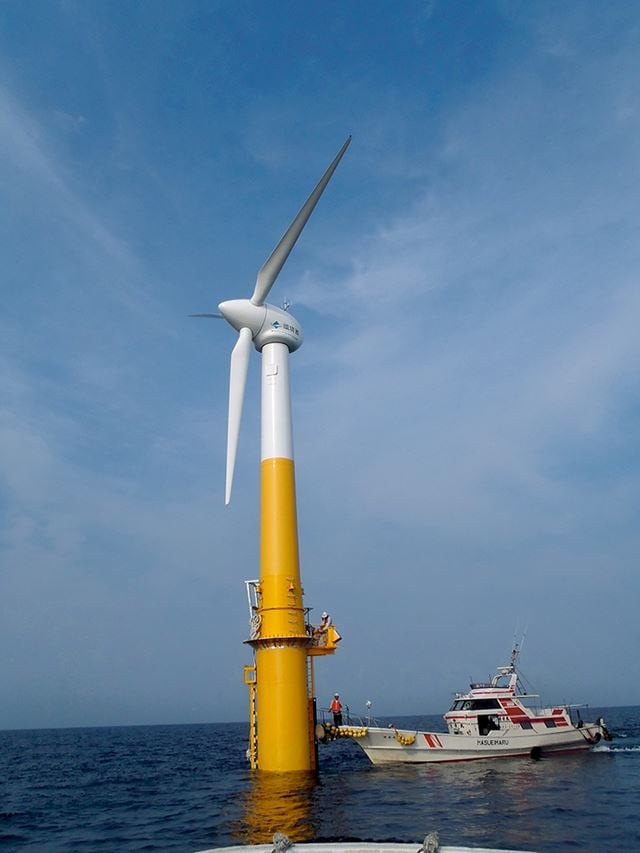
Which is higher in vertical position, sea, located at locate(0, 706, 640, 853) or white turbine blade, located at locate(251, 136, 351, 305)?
white turbine blade, located at locate(251, 136, 351, 305)

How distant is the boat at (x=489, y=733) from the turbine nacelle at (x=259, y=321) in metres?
19.6

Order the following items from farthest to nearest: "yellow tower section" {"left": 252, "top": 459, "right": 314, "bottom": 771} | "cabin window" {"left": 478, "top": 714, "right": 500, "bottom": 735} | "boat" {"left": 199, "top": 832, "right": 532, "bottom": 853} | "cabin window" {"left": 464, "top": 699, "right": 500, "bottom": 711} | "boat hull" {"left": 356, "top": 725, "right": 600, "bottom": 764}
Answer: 1. "cabin window" {"left": 464, "top": 699, "right": 500, "bottom": 711}
2. "cabin window" {"left": 478, "top": 714, "right": 500, "bottom": 735}
3. "boat hull" {"left": 356, "top": 725, "right": 600, "bottom": 764}
4. "yellow tower section" {"left": 252, "top": 459, "right": 314, "bottom": 771}
5. "boat" {"left": 199, "top": 832, "right": 532, "bottom": 853}

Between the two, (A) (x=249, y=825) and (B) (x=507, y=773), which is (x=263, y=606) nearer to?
(A) (x=249, y=825)

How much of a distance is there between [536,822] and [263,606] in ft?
43.1

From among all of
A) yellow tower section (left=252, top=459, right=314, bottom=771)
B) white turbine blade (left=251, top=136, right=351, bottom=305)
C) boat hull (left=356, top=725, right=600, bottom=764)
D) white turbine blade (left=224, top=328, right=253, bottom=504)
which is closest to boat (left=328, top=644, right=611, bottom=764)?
boat hull (left=356, top=725, right=600, bottom=764)

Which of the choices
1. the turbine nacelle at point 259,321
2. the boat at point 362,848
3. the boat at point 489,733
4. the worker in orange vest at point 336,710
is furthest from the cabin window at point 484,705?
the boat at point 362,848

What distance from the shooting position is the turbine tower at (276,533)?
28.0 meters

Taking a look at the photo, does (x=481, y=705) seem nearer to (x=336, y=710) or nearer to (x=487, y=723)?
(x=487, y=723)

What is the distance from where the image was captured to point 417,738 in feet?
122

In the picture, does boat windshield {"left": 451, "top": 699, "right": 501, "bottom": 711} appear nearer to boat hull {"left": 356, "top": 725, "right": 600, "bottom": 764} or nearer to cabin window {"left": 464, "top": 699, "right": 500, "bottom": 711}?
cabin window {"left": 464, "top": 699, "right": 500, "bottom": 711}

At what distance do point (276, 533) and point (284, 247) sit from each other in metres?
13.8

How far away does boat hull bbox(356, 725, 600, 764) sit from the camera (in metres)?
36.9

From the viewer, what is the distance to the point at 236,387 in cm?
3325

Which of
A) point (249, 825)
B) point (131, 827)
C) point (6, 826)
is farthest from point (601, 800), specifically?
point (6, 826)
